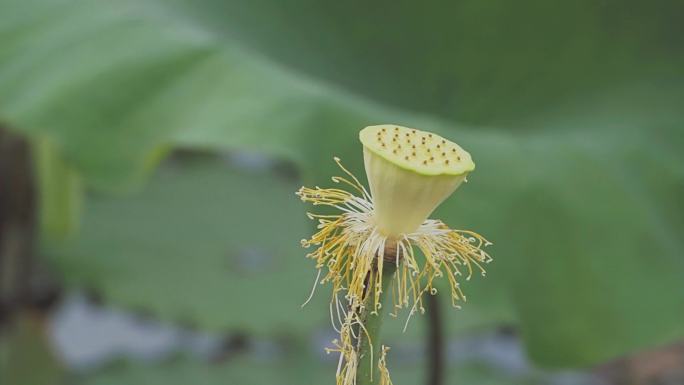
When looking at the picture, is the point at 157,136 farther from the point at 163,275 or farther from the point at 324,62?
the point at 163,275

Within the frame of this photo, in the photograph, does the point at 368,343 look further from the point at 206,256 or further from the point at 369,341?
the point at 206,256

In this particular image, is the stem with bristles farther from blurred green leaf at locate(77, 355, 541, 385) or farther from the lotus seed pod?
blurred green leaf at locate(77, 355, 541, 385)

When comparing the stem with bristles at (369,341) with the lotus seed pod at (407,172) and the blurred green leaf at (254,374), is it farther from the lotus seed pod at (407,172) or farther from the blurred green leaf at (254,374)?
the blurred green leaf at (254,374)

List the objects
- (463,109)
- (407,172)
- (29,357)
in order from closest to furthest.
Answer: (407,172), (463,109), (29,357)

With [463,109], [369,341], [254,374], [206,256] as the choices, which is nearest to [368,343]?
[369,341]

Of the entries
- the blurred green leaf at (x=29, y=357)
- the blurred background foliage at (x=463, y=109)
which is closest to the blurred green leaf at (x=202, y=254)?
the blurred green leaf at (x=29, y=357)

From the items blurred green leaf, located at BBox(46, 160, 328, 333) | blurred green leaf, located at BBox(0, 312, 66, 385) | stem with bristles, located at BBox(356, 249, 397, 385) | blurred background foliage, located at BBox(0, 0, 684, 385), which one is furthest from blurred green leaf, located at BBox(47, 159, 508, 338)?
stem with bristles, located at BBox(356, 249, 397, 385)
